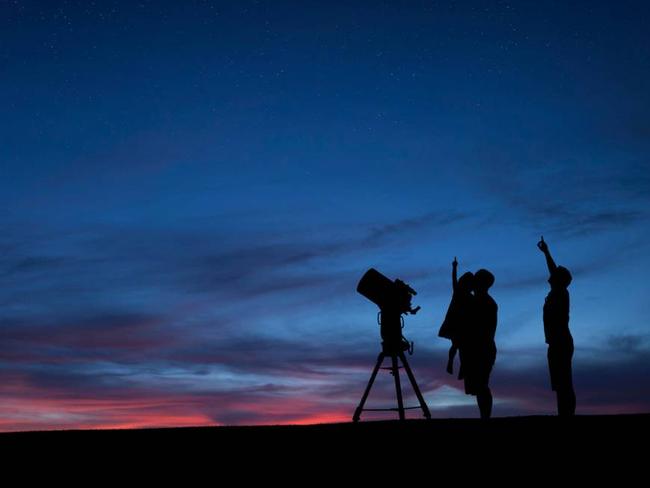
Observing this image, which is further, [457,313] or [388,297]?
[388,297]

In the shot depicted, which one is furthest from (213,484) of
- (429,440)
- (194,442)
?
(429,440)

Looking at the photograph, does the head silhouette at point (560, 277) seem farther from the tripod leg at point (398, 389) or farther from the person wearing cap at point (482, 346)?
the tripod leg at point (398, 389)

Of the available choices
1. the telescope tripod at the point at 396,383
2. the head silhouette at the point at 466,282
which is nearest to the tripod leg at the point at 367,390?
the telescope tripod at the point at 396,383

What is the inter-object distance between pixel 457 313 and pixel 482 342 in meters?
0.56

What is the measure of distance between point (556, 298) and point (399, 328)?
3813mm

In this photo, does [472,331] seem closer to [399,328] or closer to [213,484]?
[399,328]

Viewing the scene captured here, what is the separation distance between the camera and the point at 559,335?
35.2 ft

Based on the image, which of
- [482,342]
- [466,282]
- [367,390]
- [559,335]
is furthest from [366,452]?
[367,390]

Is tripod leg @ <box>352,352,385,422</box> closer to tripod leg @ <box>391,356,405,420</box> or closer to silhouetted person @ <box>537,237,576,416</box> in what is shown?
tripod leg @ <box>391,356,405,420</box>

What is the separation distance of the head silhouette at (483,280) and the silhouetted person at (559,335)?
2.71 feet

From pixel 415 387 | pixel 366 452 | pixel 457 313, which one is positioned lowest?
pixel 366 452

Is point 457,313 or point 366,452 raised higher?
point 457,313

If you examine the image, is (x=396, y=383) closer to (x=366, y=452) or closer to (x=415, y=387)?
(x=415, y=387)

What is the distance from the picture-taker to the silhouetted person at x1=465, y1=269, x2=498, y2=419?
10.8 meters
